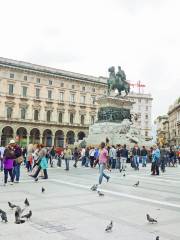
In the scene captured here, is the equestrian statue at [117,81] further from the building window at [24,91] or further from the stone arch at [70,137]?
the stone arch at [70,137]

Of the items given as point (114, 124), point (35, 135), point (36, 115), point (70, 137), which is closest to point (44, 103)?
point (36, 115)

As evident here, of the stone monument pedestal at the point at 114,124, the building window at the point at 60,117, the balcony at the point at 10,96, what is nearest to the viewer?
the stone monument pedestal at the point at 114,124

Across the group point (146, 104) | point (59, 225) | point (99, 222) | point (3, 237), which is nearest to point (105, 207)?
point (99, 222)

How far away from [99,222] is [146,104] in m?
103

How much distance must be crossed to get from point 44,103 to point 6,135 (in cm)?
954

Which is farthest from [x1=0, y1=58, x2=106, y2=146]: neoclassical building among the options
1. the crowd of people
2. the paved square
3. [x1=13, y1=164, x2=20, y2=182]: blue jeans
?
the paved square

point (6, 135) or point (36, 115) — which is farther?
point (36, 115)

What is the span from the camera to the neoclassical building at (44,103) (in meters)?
62.9

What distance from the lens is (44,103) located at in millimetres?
67625

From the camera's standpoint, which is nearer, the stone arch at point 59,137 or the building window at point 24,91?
the building window at point 24,91

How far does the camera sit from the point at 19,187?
442 inches

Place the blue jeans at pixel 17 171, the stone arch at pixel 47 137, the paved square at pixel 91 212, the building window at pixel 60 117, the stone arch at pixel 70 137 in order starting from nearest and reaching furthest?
the paved square at pixel 91 212 → the blue jeans at pixel 17 171 → the stone arch at pixel 47 137 → the building window at pixel 60 117 → the stone arch at pixel 70 137

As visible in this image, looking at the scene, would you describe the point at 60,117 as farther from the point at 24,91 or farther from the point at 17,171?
the point at 17,171

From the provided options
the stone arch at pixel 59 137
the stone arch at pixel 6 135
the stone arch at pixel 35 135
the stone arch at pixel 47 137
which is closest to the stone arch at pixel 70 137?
the stone arch at pixel 59 137
